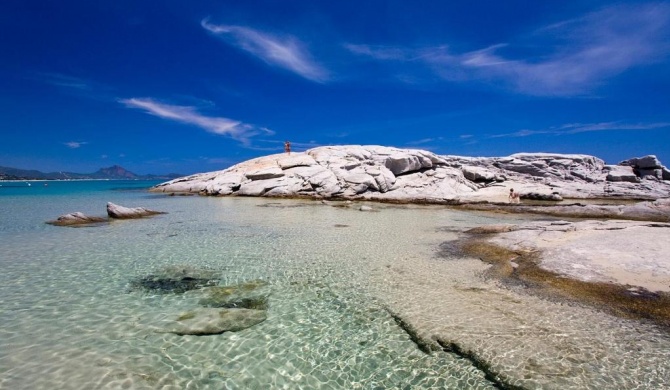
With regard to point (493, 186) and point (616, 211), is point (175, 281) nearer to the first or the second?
point (616, 211)

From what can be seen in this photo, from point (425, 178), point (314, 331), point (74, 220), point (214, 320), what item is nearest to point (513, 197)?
point (425, 178)

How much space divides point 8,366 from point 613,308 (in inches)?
515

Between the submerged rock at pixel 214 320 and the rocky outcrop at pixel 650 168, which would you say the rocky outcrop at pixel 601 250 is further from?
the rocky outcrop at pixel 650 168

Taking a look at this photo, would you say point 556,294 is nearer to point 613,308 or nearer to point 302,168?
point 613,308

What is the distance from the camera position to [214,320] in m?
8.08

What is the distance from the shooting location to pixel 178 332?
762 cm

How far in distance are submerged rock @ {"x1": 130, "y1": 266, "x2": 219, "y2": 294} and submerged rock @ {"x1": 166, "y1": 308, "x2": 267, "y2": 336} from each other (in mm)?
2082

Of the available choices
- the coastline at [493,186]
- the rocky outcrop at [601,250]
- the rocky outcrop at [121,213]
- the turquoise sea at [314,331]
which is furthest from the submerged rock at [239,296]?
the rocky outcrop at [121,213]

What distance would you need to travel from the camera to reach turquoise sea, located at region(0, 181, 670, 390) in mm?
6078

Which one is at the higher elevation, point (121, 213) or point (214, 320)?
point (121, 213)

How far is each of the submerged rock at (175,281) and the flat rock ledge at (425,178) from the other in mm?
29983

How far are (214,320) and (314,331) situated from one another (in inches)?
93.0

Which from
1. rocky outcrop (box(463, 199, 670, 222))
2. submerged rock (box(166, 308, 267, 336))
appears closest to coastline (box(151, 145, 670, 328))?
rocky outcrop (box(463, 199, 670, 222))

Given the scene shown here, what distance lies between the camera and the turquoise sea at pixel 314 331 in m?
6.08
